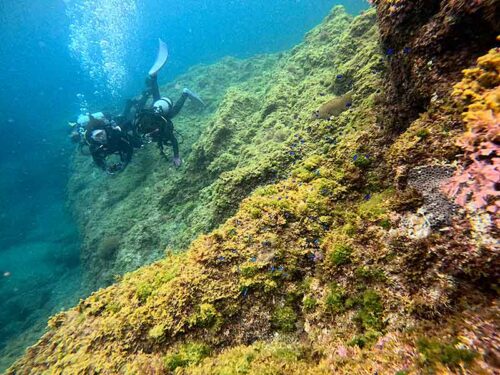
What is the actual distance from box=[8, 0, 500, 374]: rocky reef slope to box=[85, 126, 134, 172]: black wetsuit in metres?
7.16

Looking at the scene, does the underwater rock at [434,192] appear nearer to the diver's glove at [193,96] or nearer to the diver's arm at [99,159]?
the diver's arm at [99,159]

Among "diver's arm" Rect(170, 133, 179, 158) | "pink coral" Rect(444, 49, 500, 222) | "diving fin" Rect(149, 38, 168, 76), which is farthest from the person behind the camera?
"diving fin" Rect(149, 38, 168, 76)

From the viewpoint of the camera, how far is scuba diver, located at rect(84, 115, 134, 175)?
987cm

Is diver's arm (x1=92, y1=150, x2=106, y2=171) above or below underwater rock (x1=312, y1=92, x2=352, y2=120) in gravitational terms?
above

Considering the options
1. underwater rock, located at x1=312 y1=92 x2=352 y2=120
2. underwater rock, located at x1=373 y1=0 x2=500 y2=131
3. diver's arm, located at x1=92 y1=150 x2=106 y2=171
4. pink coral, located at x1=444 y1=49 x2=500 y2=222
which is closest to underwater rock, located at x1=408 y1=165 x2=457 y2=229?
pink coral, located at x1=444 y1=49 x2=500 y2=222

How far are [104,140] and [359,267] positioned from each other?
987 cm

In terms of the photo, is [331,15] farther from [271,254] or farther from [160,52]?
[271,254]

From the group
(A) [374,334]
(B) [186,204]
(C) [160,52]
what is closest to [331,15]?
(C) [160,52]

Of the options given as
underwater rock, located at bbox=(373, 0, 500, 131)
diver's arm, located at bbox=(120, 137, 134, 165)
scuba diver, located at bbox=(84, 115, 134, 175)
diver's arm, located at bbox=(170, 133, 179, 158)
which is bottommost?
underwater rock, located at bbox=(373, 0, 500, 131)

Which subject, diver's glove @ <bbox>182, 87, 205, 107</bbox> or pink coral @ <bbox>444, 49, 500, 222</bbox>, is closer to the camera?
pink coral @ <bbox>444, 49, 500, 222</bbox>

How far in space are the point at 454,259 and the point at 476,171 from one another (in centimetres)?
73

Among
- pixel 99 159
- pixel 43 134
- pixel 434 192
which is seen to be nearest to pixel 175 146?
pixel 99 159

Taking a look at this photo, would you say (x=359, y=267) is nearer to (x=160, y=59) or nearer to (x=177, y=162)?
(x=177, y=162)

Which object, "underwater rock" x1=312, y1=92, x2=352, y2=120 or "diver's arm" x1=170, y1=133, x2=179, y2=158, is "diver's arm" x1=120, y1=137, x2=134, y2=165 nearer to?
"diver's arm" x1=170, y1=133, x2=179, y2=158
